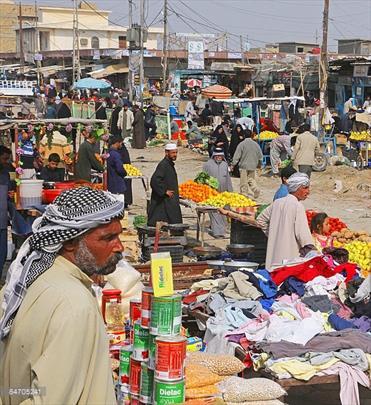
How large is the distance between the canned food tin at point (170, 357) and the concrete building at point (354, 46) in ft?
120

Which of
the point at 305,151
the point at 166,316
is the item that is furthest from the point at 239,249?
the point at 305,151

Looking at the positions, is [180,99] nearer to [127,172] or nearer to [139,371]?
[127,172]

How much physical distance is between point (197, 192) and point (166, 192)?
174 cm

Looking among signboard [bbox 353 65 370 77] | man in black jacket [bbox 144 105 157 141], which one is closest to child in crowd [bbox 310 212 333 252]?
signboard [bbox 353 65 370 77]

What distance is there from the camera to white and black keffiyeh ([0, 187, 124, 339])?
2.52m

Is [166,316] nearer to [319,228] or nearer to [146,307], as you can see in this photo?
[146,307]

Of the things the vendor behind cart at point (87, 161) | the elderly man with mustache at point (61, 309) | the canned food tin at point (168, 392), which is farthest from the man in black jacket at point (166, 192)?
the elderly man with mustache at point (61, 309)

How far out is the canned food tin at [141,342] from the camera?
153 inches

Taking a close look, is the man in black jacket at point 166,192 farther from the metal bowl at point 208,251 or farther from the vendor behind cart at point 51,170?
the vendor behind cart at point 51,170

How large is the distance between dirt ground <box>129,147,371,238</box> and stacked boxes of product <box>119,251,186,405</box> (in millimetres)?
8258

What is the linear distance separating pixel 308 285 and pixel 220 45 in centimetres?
4317

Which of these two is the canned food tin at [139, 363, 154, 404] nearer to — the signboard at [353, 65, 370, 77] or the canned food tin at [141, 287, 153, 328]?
the canned food tin at [141, 287, 153, 328]

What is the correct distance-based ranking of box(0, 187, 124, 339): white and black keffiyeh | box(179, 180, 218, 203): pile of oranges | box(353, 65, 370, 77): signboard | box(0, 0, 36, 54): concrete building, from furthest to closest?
box(0, 0, 36, 54): concrete building → box(353, 65, 370, 77): signboard → box(179, 180, 218, 203): pile of oranges → box(0, 187, 124, 339): white and black keffiyeh

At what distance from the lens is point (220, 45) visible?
48.1m
